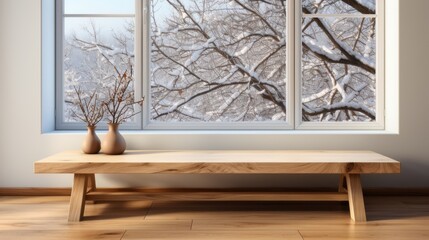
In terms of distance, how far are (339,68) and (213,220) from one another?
66.4 inches

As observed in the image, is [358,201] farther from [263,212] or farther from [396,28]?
[396,28]

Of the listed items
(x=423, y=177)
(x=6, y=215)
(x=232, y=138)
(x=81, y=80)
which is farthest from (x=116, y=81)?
(x=423, y=177)

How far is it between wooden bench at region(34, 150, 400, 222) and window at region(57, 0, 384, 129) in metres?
0.82

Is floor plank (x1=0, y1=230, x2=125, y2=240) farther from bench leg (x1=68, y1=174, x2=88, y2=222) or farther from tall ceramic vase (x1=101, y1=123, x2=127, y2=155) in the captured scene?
tall ceramic vase (x1=101, y1=123, x2=127, y2=155)

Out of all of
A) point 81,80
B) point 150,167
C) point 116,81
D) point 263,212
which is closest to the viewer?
point 150,167

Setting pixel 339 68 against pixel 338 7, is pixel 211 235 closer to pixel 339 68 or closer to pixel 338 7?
pixel 339 68

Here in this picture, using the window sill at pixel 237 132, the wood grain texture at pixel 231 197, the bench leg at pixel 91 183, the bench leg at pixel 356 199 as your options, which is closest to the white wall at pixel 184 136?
the window sill at pixel 237 132

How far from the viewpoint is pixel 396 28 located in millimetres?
3980

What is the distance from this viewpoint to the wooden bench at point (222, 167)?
3.15 m

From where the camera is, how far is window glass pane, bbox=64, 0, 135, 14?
13.8 ft

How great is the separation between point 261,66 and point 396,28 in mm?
1016

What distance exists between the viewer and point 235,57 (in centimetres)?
420

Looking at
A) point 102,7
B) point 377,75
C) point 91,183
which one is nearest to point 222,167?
point 91,183

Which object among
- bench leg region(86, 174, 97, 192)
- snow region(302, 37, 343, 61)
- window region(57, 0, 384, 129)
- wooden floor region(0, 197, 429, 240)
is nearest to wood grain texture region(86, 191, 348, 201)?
wooden floor region(0, 197, 429, 240)
